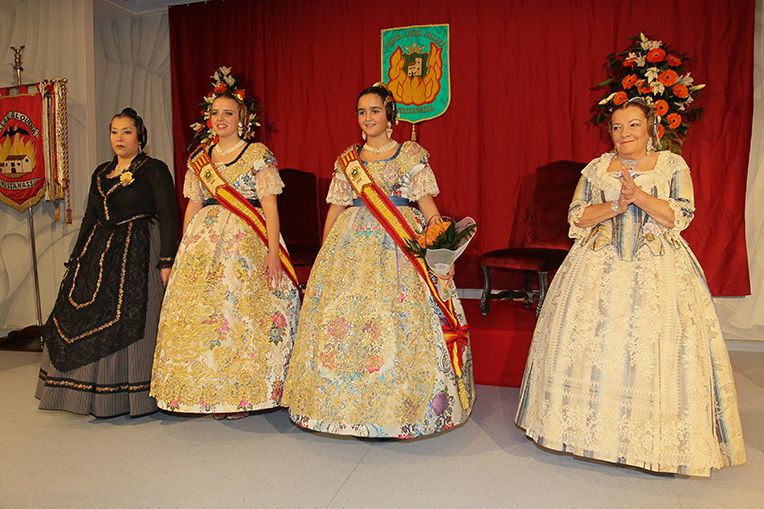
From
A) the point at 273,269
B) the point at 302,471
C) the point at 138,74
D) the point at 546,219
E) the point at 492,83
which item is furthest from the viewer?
the point at 138,74

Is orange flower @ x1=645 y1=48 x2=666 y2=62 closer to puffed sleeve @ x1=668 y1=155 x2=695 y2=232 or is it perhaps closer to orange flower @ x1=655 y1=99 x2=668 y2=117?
orange flower @ x1=655 y1=99 x2=668 y2=117

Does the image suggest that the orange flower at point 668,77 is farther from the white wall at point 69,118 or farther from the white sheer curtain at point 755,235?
the white wall at point 69,118

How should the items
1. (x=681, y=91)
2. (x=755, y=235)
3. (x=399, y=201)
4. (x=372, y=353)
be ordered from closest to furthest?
(x=372, y=353) → (x=399, y=201) → (x=681, y=91) → (x=755, y=235)

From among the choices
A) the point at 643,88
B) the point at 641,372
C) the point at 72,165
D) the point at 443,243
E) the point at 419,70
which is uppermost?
the point at 419,70

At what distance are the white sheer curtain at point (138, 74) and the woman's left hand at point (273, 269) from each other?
129 inches

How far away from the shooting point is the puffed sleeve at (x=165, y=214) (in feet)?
9.77

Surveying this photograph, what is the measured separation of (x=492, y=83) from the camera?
4672mm

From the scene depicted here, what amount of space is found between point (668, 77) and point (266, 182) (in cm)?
270

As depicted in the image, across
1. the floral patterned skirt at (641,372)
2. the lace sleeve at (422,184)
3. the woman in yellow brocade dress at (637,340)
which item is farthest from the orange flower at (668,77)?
the lace sleeve at (422,184)

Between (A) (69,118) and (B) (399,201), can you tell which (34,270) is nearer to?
(A) (69,118)

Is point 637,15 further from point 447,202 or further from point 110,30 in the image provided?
point 110,30

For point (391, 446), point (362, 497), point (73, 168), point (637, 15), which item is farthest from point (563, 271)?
point (73, 168)

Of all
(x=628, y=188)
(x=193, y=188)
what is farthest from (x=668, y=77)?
(x=193, y=188)

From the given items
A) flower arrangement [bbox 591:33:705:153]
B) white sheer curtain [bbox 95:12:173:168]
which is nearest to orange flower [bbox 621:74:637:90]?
flower arrangement [bbox 591:33:705:153]
